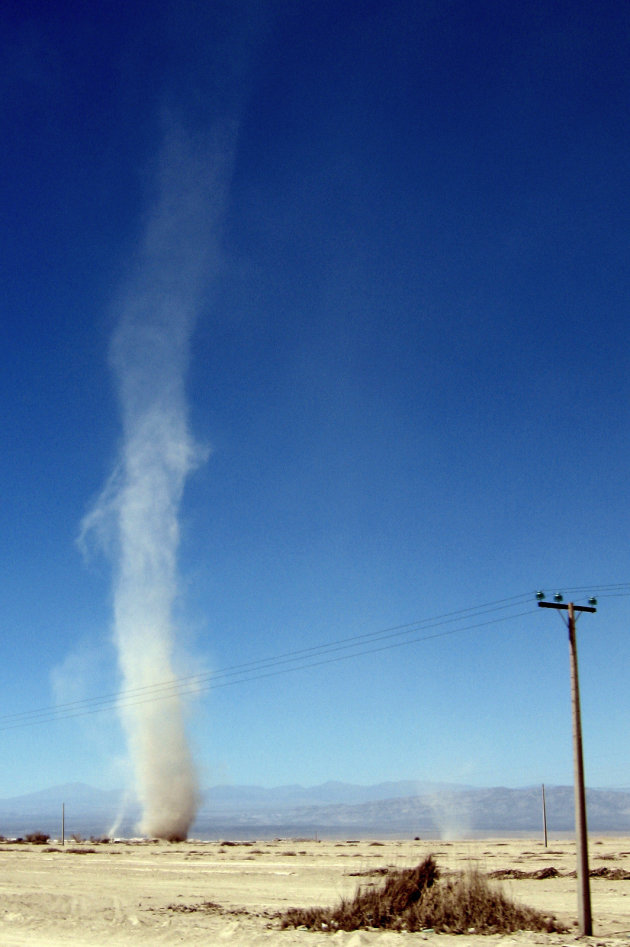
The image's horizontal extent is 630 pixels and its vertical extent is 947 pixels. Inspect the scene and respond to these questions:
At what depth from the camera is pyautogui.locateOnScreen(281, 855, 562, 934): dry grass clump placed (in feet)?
78.9

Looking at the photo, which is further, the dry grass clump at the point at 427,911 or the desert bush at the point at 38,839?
the desert bush at the point at 38,839

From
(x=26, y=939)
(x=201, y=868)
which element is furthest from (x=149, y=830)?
(x=26, y=939)

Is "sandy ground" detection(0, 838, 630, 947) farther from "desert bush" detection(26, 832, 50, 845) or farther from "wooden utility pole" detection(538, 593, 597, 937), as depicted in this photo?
"desert bush" detection(26, 832, 50, 845)

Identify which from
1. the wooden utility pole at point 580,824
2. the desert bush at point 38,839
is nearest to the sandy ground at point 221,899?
the wooden utility pole at point 580,824

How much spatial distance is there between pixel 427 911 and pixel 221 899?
1262 centimetres

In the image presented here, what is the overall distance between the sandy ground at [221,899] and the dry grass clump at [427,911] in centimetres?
79

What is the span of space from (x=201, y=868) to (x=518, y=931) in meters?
34.6

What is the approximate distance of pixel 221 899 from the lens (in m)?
34.4

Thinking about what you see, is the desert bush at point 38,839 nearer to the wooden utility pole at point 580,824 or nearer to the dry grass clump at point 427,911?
the dry grass clump at point 427,911

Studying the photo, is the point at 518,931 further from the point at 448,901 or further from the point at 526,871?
the point at 526,871

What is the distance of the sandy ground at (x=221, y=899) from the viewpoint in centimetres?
2350

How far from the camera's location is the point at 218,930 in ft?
82.3

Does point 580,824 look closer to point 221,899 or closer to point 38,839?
point 221,899

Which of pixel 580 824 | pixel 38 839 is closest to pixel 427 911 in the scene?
pixel 580 824
